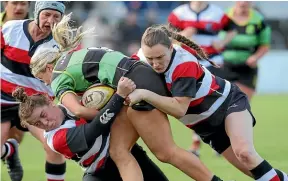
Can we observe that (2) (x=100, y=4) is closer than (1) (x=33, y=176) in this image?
No

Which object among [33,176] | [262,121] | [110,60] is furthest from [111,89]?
[262,121]

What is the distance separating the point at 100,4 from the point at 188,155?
15420 millimetres

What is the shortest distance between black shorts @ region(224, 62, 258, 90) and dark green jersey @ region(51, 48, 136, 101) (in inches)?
207

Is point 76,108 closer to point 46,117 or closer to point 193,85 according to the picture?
point 46,117

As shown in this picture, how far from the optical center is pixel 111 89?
20.9 ft

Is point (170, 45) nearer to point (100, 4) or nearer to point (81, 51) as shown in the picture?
point (81, 51)

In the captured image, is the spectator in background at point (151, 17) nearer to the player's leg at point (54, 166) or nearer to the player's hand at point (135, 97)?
the player's leg at point (54, 166)

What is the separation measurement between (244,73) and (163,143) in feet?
17.6

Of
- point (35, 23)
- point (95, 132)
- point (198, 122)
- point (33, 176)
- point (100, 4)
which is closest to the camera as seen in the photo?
point (95, 132)

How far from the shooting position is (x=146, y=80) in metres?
6.33

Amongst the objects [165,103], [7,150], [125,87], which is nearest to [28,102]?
[125,87]

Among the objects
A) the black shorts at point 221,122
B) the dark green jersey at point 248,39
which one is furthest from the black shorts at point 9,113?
the dark green jersey at point 248,39

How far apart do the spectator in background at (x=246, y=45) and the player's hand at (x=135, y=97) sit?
5.41 m

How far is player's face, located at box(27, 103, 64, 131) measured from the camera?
20.3 ft
